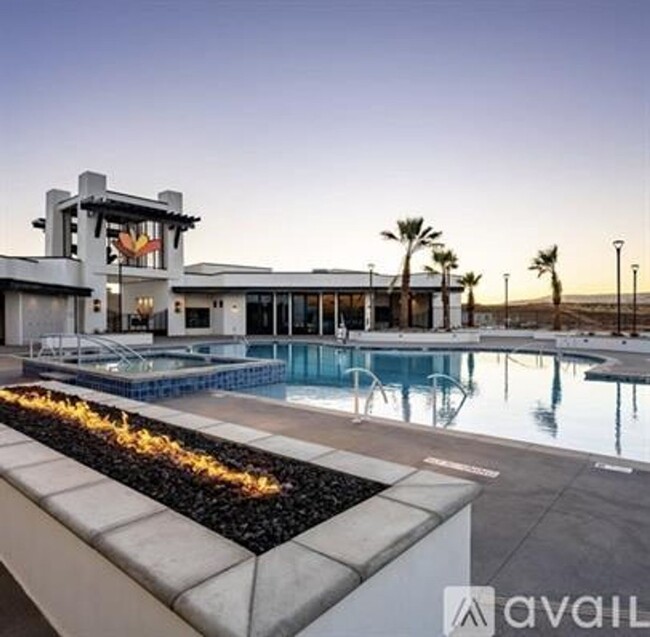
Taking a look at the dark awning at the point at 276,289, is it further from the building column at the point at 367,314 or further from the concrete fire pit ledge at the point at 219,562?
the concrete fire pit ledge at the point at 219,562

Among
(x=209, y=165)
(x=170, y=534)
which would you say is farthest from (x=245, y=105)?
(x=170, y=534)

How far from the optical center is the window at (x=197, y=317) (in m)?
29.5

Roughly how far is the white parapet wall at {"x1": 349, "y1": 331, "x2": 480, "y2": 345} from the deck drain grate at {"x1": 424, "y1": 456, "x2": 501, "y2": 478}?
18.0 m

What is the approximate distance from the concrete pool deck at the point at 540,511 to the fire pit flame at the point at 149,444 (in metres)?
1.19

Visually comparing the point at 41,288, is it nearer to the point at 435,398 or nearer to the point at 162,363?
the point at 162,363

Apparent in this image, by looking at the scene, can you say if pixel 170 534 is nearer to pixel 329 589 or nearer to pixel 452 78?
pixel 329 589

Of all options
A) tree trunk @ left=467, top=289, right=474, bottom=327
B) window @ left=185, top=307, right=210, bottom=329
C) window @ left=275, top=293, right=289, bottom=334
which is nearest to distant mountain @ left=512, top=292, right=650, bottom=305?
tree trunk @ left=467, top=289, right=474, bottom=327

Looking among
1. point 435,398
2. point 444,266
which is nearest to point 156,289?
point 444,266

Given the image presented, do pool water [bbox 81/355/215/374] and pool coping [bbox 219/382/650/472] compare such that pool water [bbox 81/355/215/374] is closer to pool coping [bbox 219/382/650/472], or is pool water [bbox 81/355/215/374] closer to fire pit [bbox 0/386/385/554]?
pool coping [bbox 219/382/650/472]

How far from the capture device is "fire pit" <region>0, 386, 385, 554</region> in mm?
2383

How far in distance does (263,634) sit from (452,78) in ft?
47.6

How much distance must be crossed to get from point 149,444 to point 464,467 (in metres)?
2.99

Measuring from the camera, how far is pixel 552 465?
15.2ft

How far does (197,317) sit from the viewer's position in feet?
98.1
